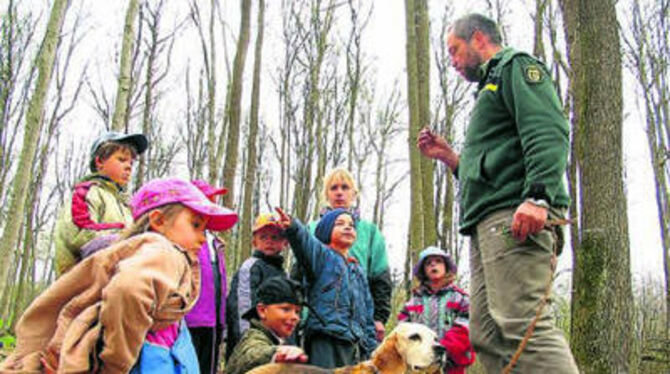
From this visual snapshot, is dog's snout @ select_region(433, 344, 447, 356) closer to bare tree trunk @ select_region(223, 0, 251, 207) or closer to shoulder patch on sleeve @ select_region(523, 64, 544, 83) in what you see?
shoulder patch on sleeve @ select_region(523, 64, 544, 83)

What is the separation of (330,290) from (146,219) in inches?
79.0

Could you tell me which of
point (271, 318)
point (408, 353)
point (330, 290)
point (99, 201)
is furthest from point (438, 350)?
point (99, 201)

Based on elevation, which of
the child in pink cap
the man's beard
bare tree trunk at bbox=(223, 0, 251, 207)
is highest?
bare tree trunk at bbox=(223, 0, 251, 207)

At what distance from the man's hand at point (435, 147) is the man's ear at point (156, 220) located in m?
1.69

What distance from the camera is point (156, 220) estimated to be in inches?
94.6

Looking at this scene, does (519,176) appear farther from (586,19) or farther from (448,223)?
(448,223)

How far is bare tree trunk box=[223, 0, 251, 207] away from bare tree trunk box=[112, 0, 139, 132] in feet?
5.08

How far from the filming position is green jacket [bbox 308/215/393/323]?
4.98 meters

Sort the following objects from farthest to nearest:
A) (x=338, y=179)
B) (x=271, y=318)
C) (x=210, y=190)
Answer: (x=338, y=179), (x=210, y=190), (x=271, y=318)

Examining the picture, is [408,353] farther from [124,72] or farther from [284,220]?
[124,72]

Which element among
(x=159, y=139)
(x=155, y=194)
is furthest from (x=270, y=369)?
(x=159, y=139)

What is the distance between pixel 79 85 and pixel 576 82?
15.7 m

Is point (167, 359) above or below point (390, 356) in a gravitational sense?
above

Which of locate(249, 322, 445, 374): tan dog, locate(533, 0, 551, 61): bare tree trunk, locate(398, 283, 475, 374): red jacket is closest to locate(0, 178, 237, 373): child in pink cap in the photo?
locate(249, 322, 445, 374): tan dog
